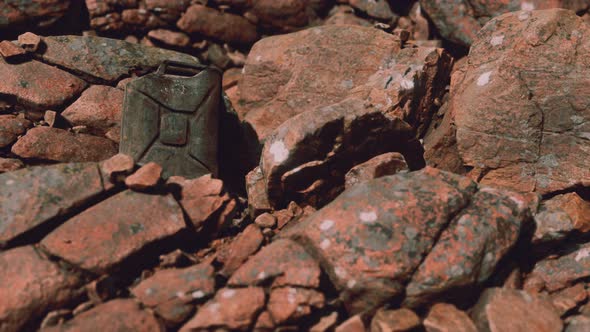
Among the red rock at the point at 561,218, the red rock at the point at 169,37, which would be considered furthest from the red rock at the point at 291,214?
the red rock at the point at 169,37

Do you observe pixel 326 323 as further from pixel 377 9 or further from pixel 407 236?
pixel 377 9

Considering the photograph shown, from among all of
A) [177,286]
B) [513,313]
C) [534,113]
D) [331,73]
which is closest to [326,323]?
[177,286]

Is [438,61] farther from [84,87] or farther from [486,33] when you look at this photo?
[84,87]

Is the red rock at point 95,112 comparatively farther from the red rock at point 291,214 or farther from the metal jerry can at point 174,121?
the red rock at point 291,214

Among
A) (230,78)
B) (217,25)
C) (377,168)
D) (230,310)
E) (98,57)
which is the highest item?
(98,57)

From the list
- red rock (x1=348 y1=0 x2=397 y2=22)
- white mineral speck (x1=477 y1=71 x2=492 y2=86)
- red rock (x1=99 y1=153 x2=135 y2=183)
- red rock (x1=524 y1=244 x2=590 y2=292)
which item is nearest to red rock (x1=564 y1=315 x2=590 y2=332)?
red rock (x1=524 y1=244 x2=590 y2=292)

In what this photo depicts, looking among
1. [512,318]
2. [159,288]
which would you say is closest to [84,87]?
[159,288]

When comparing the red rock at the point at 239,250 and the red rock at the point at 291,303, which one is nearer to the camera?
the red rock at the point at 291,303
